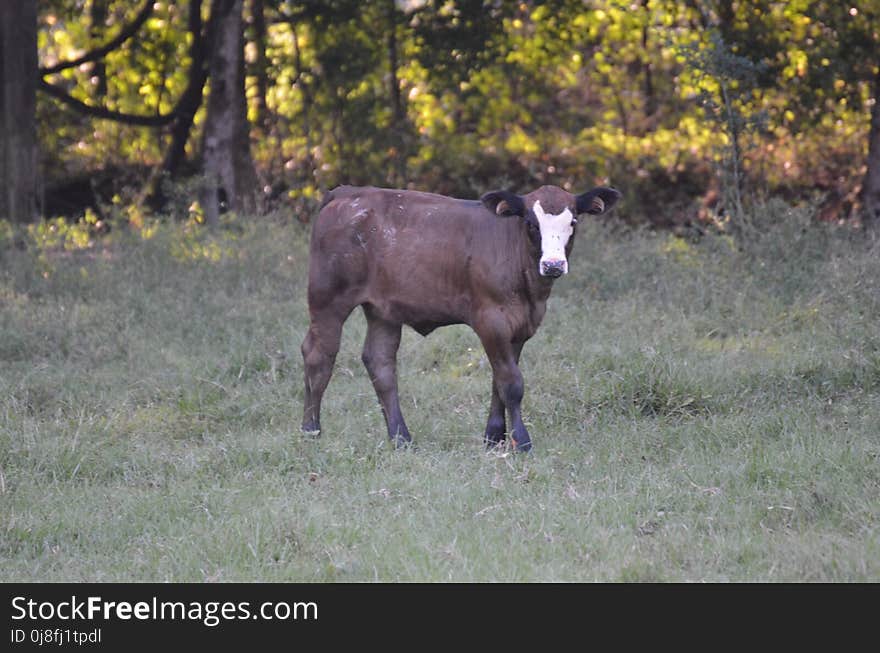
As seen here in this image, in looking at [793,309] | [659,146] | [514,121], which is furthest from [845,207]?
[793,309]

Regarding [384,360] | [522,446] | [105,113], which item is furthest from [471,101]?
[522,446]

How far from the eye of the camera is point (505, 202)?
7379 millimetres

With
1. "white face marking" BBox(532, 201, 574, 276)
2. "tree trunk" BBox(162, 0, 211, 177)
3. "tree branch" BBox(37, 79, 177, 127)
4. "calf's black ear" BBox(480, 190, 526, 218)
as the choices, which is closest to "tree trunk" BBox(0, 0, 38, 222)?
"tree branch" BBox(37, 79, 177, 127)

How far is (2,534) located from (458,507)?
2.29m

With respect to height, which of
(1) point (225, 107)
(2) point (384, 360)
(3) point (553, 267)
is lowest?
(2) point (384, 360)

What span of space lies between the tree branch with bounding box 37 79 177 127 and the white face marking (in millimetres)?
13740

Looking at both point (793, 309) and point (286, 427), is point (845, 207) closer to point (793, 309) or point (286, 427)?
point (793, 309)

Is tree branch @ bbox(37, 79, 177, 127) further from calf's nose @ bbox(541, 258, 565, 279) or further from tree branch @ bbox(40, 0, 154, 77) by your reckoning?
calf's nose @ bbox(541, 258, 565, 279)

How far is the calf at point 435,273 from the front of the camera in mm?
7441

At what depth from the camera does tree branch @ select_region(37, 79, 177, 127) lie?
19406 mm

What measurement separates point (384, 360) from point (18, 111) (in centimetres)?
935

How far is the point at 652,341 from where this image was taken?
32.6 ft

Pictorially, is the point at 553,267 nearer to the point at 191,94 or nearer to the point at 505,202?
the point at 505,202
